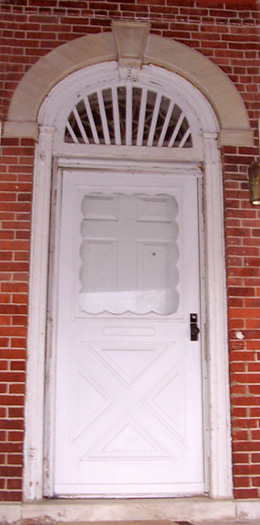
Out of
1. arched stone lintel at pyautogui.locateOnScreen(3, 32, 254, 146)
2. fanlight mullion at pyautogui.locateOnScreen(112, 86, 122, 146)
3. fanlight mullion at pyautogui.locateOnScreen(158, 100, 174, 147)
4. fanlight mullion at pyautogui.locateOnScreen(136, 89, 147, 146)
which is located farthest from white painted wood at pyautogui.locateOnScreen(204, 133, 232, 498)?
fanlight mullion at pyautogui.locateOnScreen(112, 86, 122, 146)

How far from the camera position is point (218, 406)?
362 cm

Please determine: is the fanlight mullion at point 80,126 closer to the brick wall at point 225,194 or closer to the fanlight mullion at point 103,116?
the fanlight mullion at point 103,116

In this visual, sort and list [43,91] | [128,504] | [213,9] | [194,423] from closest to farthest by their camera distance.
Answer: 1. [128,504]
2. [194,423]
3. [43,91]
4. [213,9]

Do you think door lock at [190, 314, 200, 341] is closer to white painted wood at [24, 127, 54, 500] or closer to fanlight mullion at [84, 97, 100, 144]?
white painted wood at [24, 127, 54, 500]

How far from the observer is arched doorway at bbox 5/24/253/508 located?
3.53m

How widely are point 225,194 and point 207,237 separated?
1.13 feet

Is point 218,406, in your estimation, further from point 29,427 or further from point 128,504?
point 29,427

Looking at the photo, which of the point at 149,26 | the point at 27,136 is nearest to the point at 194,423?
the point at 27,136

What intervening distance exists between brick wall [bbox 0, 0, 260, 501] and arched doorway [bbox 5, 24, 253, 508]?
7 centimetres

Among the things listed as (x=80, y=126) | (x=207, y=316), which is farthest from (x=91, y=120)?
(x=207, y=316)

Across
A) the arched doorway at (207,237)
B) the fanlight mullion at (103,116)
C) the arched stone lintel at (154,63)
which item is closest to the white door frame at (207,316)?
the arched doorway at (207,237)

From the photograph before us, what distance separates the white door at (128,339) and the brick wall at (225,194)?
0.29 m

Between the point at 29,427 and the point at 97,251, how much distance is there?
1316 millimetres

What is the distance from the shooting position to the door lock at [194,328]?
378cm
